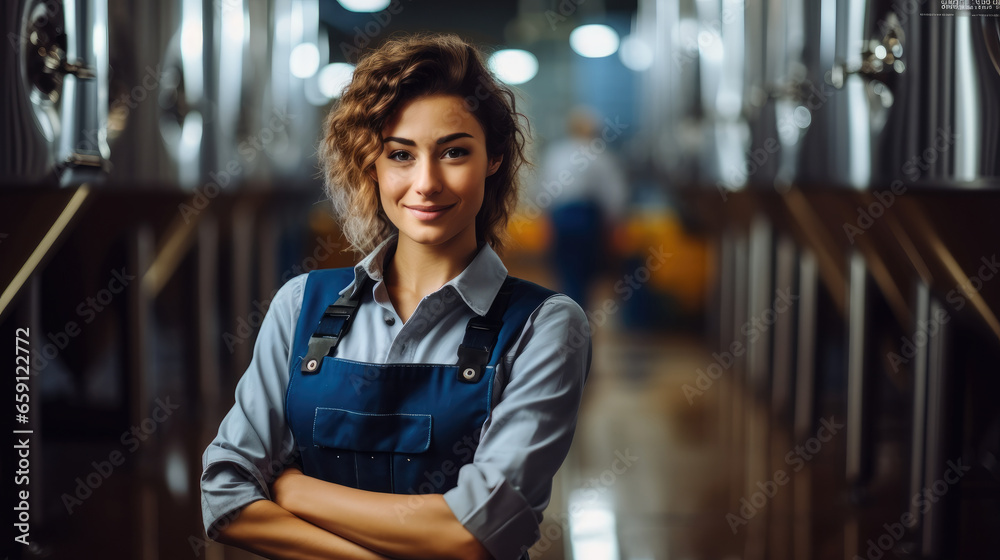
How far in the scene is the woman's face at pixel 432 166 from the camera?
37.6 inches

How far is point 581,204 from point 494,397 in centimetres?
386

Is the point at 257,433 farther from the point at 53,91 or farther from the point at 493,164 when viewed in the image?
the point at 53,91

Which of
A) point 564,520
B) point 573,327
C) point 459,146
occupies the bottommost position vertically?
point 564,520

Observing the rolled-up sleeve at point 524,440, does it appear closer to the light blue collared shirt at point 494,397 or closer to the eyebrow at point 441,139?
the light blue collared shirt at point 494,397

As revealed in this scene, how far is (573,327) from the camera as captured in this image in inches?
39.9

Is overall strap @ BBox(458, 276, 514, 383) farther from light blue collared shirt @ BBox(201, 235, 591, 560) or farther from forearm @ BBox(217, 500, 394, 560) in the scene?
forearm @ BBox(217, 500, 394, 560)

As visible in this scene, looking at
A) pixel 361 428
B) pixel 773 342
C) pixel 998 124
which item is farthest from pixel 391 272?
pixel 773 342

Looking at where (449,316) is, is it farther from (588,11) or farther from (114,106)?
(588,11)

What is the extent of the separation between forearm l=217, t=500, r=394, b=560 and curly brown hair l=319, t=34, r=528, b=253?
350 mm

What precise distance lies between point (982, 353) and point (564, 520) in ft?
4.04

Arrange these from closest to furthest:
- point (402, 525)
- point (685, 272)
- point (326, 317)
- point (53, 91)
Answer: point (402, 525)
point (326, 317)
point (53, 91)
point (685, 272)

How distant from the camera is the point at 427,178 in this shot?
Result: 95cm

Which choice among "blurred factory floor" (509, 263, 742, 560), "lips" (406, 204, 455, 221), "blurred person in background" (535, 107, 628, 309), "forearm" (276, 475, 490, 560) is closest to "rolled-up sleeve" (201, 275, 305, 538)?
"forearm" (276, 475, 490, 560)

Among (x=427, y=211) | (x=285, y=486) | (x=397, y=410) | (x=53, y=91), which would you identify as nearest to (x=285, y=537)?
(x=285, y=486)
